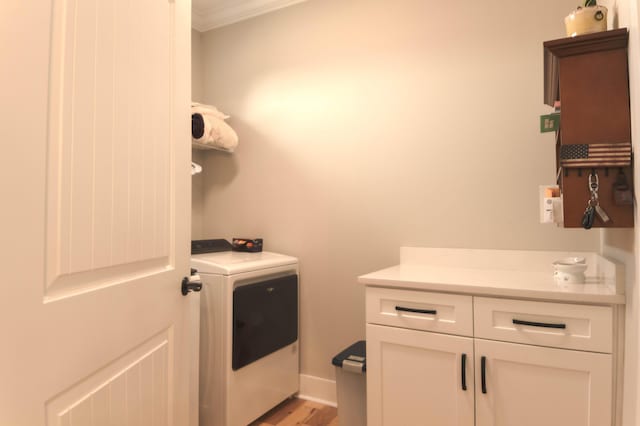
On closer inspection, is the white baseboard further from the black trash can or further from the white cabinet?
the white cabinet

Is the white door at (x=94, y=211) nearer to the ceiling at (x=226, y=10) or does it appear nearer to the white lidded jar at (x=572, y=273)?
the white lidded jar at (x=572, y=273)

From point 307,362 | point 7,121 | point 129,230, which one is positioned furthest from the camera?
point 307,362

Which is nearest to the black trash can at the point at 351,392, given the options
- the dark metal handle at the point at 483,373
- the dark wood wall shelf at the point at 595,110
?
the dark metal handle at the point at 483,373

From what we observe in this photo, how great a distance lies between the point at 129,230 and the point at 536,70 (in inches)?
77.4

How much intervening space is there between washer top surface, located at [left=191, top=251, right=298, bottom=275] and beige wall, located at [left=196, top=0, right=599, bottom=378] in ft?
0.62

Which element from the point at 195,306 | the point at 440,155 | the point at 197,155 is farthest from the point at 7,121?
the point at 197,155

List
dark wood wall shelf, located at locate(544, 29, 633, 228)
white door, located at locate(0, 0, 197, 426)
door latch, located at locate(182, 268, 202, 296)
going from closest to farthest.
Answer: white door, located at locate(0, 0, 197, 426), dark wood wall shelf, located at locate(544, 29, 633, 228), door latch, located at locate(182, 268, 202, 296)

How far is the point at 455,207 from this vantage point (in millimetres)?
2125

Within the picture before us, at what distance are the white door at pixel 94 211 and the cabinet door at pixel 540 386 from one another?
3.58ft

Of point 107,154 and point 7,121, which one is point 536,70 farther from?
point 7,121

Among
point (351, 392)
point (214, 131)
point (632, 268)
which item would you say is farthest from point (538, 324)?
point (214, 131)

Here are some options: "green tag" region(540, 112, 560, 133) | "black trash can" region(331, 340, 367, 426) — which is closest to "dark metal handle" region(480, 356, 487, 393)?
"black trash can" region(331, 340, 367, 426)

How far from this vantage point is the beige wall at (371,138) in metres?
1.99

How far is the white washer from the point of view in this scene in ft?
6.57
